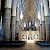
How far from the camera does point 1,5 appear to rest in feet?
84.3

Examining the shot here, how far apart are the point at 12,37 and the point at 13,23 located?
270cm

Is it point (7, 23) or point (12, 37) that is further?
point (12, 37)

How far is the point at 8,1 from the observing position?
23234mm

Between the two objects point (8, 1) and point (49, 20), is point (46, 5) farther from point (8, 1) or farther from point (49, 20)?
point (8, 1)

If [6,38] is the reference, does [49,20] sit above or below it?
above

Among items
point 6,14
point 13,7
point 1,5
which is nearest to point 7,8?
point 6,14

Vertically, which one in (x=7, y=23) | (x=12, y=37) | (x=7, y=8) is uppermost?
(x=7, y=8)

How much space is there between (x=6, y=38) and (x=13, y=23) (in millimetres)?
7481

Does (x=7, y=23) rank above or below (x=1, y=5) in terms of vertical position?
below

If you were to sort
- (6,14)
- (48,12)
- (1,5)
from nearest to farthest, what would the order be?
(6,14) < (1,5) < (48,12)

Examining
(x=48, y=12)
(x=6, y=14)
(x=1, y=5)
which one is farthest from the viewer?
(x=48, y=12)

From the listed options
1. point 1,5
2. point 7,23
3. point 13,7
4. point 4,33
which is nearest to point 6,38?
point 4,33

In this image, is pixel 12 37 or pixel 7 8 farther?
pixel 12 37

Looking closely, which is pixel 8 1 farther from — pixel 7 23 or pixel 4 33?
pixel 4 33
